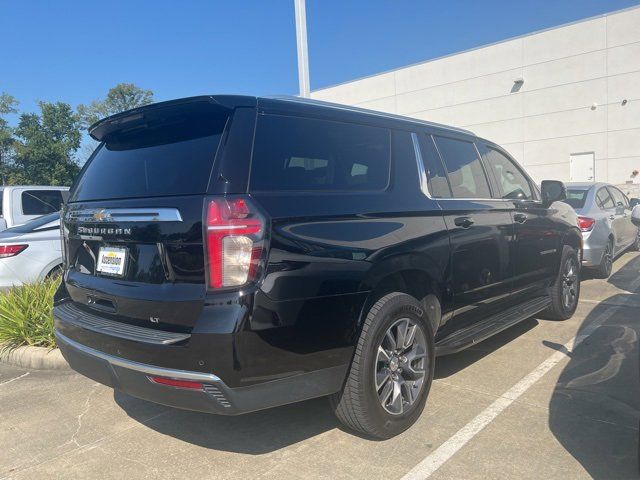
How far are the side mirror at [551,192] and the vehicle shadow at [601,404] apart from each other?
138cm

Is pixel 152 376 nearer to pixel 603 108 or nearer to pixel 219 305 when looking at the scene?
pixel 219 305

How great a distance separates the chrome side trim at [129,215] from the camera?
99.6 inches

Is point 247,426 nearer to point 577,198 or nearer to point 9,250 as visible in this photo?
point 9,250

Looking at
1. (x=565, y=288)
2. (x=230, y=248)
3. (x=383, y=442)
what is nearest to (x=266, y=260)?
(x=230, y=248)

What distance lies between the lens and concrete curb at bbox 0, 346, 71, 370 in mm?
4848

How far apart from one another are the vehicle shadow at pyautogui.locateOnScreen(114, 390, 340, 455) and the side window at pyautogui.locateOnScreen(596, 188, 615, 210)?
6.40 metres

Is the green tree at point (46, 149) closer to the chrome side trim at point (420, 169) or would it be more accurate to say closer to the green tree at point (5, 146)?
the green tree at point (5, 146)

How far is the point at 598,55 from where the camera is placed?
20.0 meters

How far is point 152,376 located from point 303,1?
8.34 meters

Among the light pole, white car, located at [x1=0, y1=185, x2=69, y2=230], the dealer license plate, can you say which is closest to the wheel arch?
the dealer license plate

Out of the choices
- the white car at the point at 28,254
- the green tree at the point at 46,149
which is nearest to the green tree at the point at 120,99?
the green tree at the point at 46,149

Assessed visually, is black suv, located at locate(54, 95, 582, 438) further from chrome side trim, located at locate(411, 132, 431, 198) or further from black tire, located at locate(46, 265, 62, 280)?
black tire, located at locate(46, 265, 62, 280)

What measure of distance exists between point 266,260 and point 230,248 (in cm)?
18

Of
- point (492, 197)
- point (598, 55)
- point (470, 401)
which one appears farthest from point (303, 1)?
point (598, 55)
